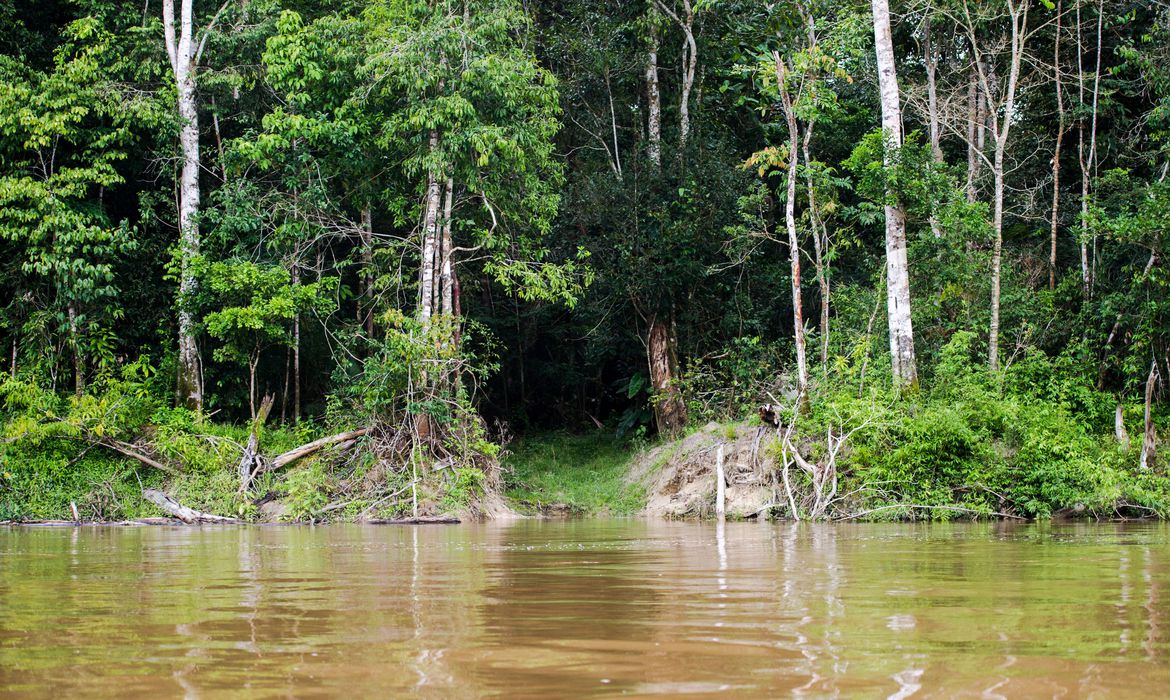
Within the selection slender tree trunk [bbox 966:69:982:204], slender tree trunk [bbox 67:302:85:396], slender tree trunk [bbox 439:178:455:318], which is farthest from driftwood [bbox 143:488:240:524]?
slender tree trunk [bbox 966:69:982:204]

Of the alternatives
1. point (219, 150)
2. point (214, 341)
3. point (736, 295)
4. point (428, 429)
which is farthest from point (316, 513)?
point (736, 295)

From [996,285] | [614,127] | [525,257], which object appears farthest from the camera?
[614,127]

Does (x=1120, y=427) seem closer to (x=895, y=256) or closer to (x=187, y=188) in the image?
→ (x=895, y=256)

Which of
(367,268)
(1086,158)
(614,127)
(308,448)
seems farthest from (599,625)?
(1086,158)

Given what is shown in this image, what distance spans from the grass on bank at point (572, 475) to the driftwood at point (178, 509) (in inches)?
209

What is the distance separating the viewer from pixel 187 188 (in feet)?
68.2

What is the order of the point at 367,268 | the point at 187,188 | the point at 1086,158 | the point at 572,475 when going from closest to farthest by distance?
the point at 187,188
the point at 367,268
the point at 1086,158
the point at 572,475

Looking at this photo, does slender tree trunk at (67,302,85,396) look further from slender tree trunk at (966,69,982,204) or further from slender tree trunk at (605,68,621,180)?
slender tree trunk at (966,69,982,204)

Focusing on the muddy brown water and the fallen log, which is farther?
the fallen log

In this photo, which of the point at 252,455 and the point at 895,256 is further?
the point at 252,455

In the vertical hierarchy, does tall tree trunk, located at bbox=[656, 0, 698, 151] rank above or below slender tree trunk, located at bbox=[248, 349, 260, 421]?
above

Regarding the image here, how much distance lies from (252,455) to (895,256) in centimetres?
1140

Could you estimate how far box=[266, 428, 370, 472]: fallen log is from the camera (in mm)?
18984

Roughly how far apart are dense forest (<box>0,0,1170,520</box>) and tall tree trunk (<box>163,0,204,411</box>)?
0.21ft
